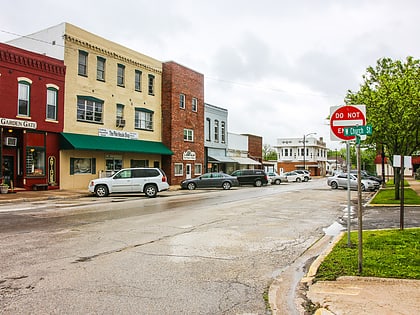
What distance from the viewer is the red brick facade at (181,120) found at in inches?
1414

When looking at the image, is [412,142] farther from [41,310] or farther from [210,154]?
[210,154]

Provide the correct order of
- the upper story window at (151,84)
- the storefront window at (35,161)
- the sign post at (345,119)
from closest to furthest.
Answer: the sign post at (345,119), the storefront window at (35,161), the upper story window at (151,84)

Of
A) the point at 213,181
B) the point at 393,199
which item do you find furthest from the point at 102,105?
the point at 393,199

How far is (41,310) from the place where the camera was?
15.3 ft

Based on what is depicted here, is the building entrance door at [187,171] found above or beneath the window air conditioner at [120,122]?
beneath

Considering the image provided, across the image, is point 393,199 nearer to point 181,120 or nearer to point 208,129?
point 181,120

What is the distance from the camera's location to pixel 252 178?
39.0 meters

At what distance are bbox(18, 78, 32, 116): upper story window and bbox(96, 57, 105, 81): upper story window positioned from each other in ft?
20.0

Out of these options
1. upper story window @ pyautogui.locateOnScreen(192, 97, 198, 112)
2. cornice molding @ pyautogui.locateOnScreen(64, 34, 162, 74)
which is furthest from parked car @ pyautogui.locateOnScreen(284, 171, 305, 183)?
cornice molding @ pyautogui.locateOnScreen(64, 34, 162, 74)

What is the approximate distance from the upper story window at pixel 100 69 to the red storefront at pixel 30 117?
3.59 m

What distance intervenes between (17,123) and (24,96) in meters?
1.92

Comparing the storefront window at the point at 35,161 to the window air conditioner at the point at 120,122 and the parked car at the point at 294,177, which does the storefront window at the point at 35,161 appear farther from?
the parked car at the point at 294,177

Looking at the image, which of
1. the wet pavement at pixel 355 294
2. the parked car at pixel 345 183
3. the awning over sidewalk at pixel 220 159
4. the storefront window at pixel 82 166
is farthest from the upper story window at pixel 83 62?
the wet pavement at pixel 355 294

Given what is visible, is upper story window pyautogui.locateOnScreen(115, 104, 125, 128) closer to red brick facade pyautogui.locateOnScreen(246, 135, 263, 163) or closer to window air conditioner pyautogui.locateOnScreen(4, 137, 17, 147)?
window air conditioner pyautogui.locateOnScreen(4, 137, 17, 147)
